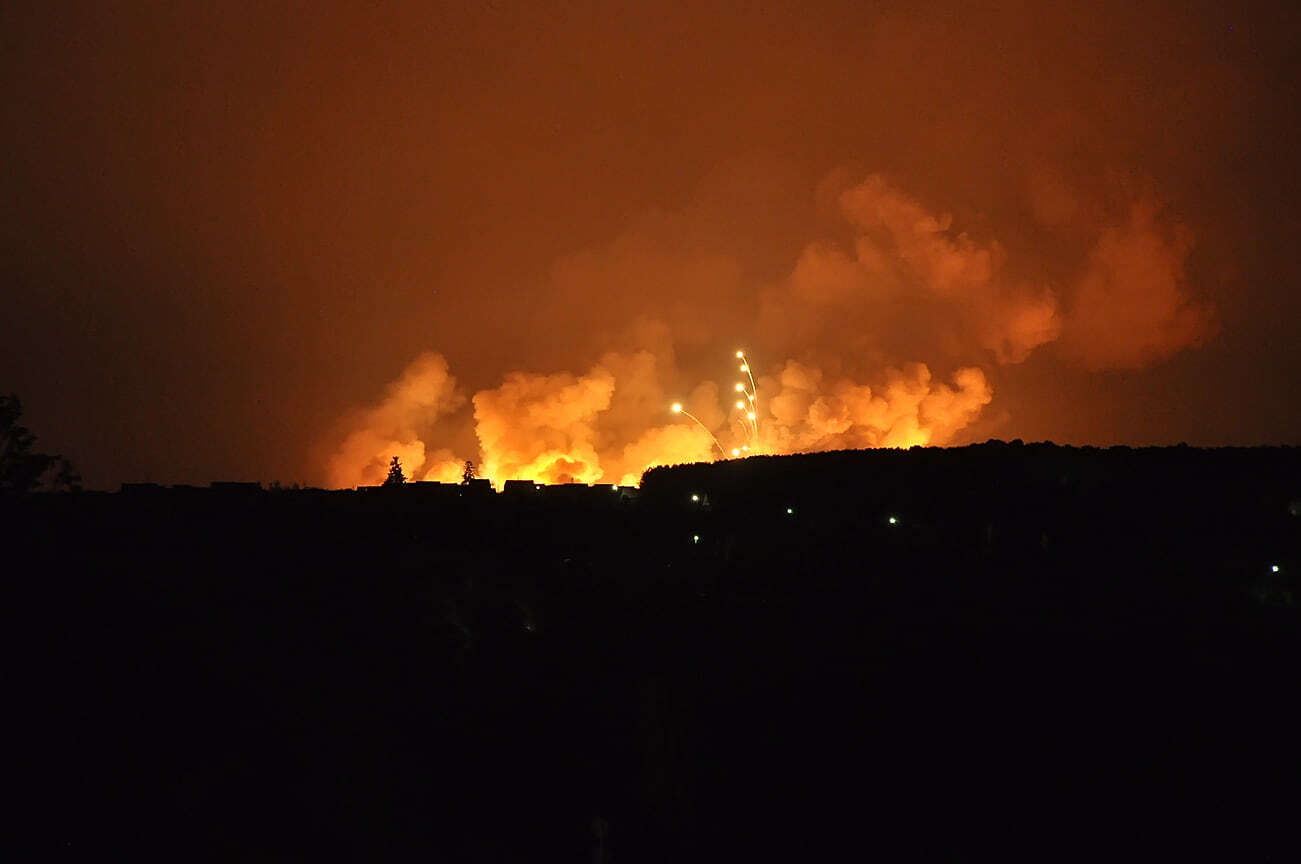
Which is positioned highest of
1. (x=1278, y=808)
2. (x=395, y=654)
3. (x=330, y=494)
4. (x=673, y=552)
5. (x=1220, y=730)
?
(x=330, y=494)

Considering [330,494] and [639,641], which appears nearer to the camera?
[639,641]

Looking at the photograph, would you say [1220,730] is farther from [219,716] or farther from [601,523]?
[219,716]

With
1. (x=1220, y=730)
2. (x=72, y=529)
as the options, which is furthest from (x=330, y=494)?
(x=1220, y=730)

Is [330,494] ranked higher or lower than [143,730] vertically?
higher

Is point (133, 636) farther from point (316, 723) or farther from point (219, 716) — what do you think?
point (316, 723)

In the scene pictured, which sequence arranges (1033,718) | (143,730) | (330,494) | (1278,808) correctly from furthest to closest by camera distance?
1. (330,494)
2. (143,730)
3. (1033,718)
4. (1278,808)

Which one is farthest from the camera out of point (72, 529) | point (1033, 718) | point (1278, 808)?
point (72, 529)
